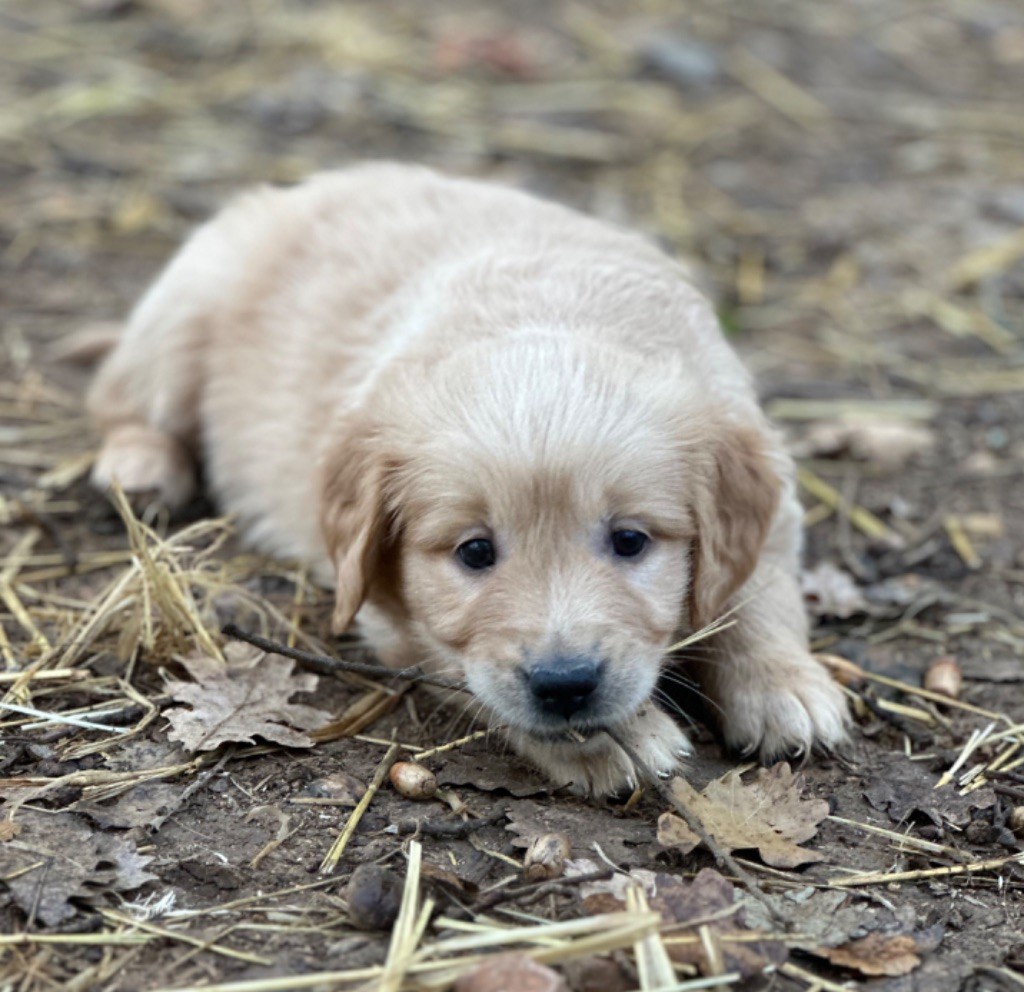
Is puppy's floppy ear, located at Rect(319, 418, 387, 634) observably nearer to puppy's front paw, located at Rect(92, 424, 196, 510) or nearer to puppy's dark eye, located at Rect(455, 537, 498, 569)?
puppy's dark eye, located at Rect(455, 537, 498, 569)

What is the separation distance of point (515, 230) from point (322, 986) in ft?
8.64

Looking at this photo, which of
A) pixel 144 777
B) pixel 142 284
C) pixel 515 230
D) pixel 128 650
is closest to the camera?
pixel 144 777

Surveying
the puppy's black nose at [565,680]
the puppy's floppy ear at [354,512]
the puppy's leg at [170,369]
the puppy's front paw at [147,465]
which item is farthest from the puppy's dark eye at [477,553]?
the puppy's leg at [170,369]

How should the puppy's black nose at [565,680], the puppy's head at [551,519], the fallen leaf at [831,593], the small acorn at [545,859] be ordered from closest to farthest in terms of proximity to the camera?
1. the small acorn at [545,859]
2. the puppy's black nose at [565,680]
3. the puppy's head at [551,519]
4. the fallen leaf at [831,593]

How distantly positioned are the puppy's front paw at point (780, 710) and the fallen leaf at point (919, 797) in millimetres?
166

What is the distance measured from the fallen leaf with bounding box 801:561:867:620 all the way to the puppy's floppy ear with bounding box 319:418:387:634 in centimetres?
152

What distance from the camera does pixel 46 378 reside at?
5797 mm

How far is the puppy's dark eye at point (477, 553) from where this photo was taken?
11.3 ft

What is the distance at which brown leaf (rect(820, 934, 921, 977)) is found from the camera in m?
2.77

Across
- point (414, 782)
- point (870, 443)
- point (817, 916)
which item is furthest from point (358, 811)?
point (870, 443)

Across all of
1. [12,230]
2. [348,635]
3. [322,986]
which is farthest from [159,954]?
[12,230]

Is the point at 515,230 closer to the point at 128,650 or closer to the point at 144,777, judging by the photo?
the point at 128,650

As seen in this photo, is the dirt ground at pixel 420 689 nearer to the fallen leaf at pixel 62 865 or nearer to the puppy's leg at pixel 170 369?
the fallen leaf at pixel 62 865

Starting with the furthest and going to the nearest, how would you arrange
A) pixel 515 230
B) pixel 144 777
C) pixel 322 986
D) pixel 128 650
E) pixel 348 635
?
1. pixel 515 230
2. pixel 348 635
3. pixel 128 650
4. pixel 144 777
5. pixel 322 986
